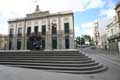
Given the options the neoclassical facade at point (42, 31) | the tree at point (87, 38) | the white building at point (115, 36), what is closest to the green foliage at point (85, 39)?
the tree at point (87, 38)

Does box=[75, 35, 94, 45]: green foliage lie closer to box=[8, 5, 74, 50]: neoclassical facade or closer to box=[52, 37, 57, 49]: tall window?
box=[8, 5, 74, 50]: neoclassical facade

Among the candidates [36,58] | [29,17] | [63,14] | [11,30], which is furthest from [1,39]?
[36,58]

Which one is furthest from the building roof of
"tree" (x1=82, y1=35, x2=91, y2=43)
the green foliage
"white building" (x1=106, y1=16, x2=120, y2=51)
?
"tree" (x1=82, y1=35, x2=91, y2=43)

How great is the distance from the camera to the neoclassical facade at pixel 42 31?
64.6 feet

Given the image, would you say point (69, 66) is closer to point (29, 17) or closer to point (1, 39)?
point (29, 17)

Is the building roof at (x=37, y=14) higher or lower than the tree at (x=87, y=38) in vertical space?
higher

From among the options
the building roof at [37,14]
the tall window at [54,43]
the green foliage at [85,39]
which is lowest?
the tall window at [54,43]

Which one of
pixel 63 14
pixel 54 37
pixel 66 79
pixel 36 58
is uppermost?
pixel 63 14

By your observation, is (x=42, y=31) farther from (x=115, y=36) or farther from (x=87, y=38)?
(x=87, y=38)

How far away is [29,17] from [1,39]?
2012cm

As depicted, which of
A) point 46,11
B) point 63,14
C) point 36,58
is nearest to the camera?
point 36,58

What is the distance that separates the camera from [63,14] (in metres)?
20.1

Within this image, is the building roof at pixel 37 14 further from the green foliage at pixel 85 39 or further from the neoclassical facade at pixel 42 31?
the green foliage at pixel 85 39

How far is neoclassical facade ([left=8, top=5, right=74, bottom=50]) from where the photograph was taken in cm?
1969
